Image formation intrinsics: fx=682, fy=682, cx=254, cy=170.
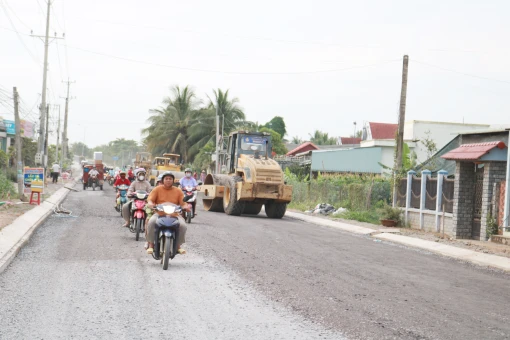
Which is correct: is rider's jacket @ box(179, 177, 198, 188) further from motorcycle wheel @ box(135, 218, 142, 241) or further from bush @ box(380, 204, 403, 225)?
bush @ box(380, 204, 403, 225)

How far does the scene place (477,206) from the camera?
21.1 meters

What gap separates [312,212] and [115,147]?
15470 centimetres

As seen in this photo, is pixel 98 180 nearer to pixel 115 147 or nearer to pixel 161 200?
pixel 161 200

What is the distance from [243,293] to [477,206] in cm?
1385

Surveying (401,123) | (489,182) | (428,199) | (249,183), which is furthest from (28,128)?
(489,182)

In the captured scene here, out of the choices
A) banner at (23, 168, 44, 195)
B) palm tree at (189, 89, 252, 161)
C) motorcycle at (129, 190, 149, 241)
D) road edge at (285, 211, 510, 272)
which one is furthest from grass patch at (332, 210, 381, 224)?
palm tree at (189, 89, 252, 161)

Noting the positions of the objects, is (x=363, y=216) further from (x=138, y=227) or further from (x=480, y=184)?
(x=138, y=227)

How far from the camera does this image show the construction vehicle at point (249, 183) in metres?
25.9

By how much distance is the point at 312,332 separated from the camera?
7.09m

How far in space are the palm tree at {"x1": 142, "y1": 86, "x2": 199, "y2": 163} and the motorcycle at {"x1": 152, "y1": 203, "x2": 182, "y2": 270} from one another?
5392cm

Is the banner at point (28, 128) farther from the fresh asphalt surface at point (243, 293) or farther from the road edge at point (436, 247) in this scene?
the fresh asphalt surface at point (243, 293)

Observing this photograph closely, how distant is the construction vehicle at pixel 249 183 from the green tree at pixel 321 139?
71.6 m

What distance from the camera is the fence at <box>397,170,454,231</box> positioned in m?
22.4

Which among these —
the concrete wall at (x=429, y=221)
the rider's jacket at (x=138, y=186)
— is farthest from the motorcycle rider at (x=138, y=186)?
the concrete wall at (x=429, y=221)
